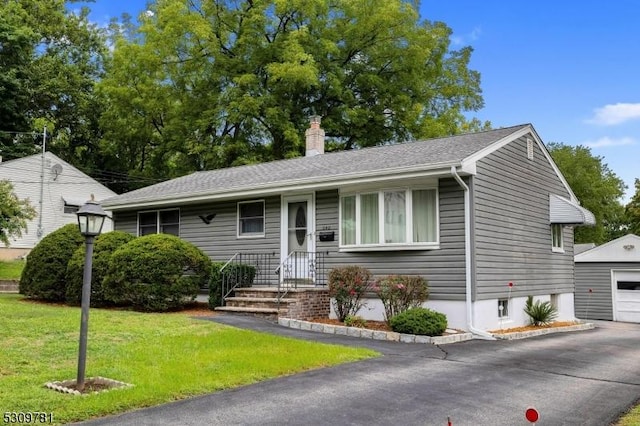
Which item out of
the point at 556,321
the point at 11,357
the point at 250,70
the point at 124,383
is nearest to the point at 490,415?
the point at 124,383

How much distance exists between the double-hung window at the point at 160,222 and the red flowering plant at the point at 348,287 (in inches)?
251

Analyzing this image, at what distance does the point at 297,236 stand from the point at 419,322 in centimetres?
466

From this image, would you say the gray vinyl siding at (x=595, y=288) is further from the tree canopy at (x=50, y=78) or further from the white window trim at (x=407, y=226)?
the tree canopy at (x=50, y=78)

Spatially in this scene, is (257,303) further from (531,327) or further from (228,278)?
(531,327)

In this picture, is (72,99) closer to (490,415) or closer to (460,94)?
(460,94)

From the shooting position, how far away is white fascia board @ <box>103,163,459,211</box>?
10.8 meters

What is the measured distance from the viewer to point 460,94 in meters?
30.2

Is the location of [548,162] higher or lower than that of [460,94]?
lower

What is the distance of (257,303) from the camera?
12344 mm

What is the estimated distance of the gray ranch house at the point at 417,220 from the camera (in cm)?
1096

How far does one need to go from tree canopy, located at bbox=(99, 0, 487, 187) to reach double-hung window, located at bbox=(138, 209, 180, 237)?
31.9 ft

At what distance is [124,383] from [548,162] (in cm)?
1255

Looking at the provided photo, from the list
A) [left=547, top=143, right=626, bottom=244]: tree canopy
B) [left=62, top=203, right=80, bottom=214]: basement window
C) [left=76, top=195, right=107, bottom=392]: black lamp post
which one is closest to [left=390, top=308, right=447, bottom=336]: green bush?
[left=76, top=195, right=107, bottom=392]: black lamp post

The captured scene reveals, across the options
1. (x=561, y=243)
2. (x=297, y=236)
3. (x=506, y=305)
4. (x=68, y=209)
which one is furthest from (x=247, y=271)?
(x=68, y=209)
